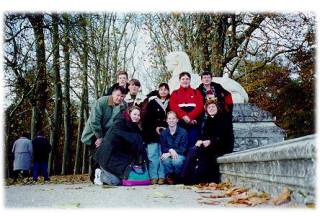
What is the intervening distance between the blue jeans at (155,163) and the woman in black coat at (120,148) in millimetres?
236

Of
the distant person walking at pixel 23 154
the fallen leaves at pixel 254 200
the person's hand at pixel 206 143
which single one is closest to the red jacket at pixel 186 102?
the person's hand at pixel 206 143

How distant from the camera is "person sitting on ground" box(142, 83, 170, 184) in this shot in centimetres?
766

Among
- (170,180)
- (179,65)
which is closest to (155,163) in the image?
(170,180)

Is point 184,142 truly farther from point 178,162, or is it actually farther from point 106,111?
point 106,111

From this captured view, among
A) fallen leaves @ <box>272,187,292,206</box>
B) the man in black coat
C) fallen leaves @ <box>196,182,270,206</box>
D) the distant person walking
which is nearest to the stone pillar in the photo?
fallen leaves @ <box>196,182,270,206</box>

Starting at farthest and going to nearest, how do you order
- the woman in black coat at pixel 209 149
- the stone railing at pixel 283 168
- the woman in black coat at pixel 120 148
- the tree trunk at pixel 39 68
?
the tree trunk at pixel 39 68, the woman in black coat at pixel 209 149, the woman in black coat at pixel 120 148, the stone railing at pixel 283 168

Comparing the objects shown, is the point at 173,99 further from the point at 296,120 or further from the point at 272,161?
the point at 296,120

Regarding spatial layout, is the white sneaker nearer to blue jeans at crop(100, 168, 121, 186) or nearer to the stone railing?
blue jeans at crop(100, 168, 121, 186)

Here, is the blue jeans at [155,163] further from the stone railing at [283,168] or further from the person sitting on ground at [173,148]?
the stone railing at [283,168]

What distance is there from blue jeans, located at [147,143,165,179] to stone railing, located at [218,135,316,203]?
6.01 ft

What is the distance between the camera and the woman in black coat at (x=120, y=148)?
7312 millimetres

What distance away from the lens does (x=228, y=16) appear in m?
18.4

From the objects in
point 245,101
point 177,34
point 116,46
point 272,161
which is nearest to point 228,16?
point 177,34
